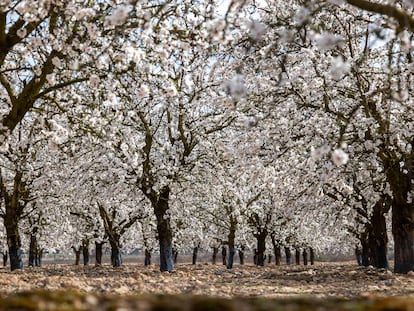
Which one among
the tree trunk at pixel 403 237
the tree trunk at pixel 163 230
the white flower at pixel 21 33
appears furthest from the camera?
the tree trunk at pixel 163 230

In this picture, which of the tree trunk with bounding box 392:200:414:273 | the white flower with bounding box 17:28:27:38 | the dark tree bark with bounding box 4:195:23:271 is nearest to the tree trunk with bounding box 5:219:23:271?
the dark tree bark with bounding box 4:195:23:271

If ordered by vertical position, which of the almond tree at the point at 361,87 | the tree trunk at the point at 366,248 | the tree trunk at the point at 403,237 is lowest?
the tree trunk at the point at 366,248

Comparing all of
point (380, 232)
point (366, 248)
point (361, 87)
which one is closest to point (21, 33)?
point (361, 87)

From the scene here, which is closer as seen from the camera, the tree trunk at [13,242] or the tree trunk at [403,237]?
the tree trunk at [403,237]

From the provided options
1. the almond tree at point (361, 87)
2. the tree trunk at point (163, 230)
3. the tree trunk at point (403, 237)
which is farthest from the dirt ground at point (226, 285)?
the tree trunk at point (163, 230)

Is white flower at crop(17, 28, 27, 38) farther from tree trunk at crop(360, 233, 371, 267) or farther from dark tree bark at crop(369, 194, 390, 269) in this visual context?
tree trunk at crop(360, 233, 371, 267)

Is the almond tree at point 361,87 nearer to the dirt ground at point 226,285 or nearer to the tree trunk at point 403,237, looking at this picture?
the tree trunk at point 403,237

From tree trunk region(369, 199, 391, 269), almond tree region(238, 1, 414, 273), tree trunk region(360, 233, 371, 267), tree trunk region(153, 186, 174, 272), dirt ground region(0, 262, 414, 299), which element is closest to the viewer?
dirt ground region(0, 262, 414, 299)

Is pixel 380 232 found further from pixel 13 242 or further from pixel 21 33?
pixel 21 33

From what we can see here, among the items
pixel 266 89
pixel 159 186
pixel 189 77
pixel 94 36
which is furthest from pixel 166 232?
pixel 94 36

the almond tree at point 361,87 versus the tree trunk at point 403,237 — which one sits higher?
the almond tree at point 361,87

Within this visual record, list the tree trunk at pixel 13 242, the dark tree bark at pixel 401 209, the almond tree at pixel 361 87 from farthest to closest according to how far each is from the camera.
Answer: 1. the tree trunk at pixel 13 242
2. the dark tree bark at pixel 401 209
3. the almond tree at pixel 361 87

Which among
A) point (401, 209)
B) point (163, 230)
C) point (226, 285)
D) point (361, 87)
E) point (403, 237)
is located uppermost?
point (361, 87)

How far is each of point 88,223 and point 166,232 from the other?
1948 cm
